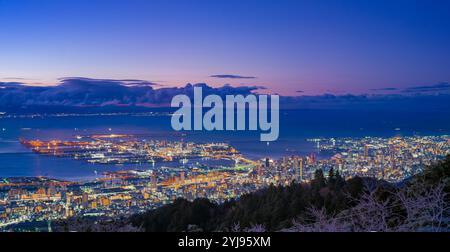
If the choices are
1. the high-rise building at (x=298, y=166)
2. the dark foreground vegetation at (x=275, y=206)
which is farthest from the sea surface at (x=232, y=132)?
the dark foreground vegetation at (x=275, y=206)

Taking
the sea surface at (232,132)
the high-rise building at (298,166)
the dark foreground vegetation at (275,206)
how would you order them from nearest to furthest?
the dark foreground vegetation at (275,206) → the sea surface at (232,132) → the high-rise building at (298,166)

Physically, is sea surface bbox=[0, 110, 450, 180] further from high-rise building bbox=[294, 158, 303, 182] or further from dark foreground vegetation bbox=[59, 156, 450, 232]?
dark foreground vegetation bbox=[59, 156, 450, 232]

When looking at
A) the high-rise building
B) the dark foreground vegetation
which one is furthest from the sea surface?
the dark foreground vegetation

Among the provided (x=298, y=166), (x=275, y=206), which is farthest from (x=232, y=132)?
(x=275, y=206)

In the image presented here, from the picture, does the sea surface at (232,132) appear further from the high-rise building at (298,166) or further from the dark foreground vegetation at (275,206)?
the dark foreground vegetation at (275,206)

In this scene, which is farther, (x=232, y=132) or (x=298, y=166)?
(x=232, y=132)

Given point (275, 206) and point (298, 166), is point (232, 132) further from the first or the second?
point (275, 206)

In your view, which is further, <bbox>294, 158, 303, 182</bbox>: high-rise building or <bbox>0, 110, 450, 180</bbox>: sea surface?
<bbox>294, 158, 303, 182</bbox>: high-rise building
